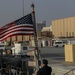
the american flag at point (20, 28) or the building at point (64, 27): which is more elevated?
the building at point (64, 27)

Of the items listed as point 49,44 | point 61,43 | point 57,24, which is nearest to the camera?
point 61,43

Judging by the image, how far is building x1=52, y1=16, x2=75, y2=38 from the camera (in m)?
122

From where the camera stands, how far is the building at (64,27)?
122062 mm

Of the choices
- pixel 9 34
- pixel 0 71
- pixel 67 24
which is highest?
pixel 67 24

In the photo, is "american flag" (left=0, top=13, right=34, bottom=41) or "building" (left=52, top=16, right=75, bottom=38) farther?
"building" (left=52, top=16, right=75, bottom=38)

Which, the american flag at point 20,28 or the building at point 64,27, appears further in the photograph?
the building at point 64,27

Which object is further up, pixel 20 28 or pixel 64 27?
pixel 64 27

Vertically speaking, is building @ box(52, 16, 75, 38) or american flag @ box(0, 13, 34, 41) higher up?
building @ box(52, 16, 75, 38)

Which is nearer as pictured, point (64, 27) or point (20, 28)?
point (20, 28)

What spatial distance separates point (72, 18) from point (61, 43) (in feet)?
130

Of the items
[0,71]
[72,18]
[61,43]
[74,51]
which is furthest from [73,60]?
[72,18]

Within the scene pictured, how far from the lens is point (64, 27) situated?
129 meters

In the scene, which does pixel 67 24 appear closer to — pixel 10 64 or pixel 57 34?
pixel 57 34

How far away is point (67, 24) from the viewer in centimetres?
12569
